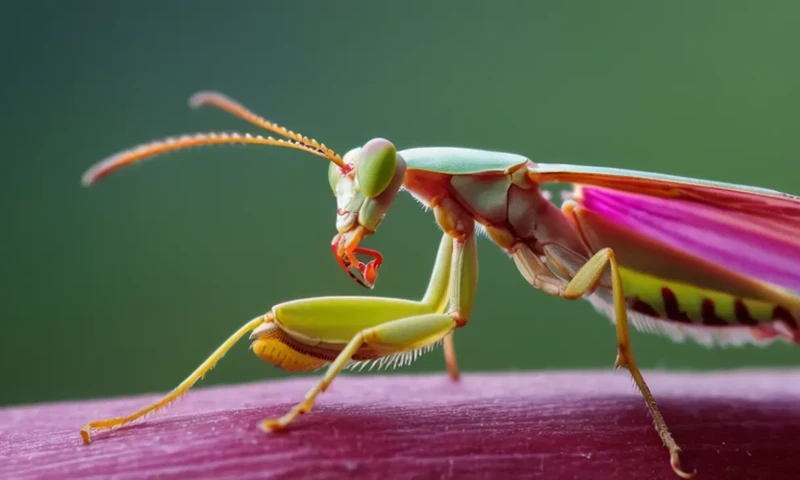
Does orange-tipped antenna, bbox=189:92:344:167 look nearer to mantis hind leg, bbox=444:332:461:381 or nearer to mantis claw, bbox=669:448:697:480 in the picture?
mantis hind leg, bbox=444:332:461:381

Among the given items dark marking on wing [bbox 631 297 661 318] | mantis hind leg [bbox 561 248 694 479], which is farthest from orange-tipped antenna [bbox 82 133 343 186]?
dark marking on wing [bbox 631 297 661 318]

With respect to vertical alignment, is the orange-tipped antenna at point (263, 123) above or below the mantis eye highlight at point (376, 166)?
above

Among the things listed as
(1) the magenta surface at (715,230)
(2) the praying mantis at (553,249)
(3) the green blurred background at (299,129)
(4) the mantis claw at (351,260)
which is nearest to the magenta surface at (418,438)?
(2) the praying mantis at (553,249)

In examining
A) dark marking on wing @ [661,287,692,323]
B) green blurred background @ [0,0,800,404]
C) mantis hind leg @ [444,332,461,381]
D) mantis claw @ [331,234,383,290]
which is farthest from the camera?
green blurred background @ [0,0,800,404]

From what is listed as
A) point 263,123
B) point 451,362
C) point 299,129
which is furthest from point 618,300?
point 299,129

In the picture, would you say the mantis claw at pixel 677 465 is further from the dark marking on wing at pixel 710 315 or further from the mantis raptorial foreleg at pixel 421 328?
the dark marking on wing at pixel 710 315

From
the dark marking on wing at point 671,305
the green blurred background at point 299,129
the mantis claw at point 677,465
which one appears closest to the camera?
the mantis claw at point 677,465

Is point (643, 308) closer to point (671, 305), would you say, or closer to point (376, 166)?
point (671, 305)
